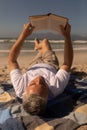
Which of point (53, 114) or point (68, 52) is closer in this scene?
point (53, 114)

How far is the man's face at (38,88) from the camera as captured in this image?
4152 millimetres

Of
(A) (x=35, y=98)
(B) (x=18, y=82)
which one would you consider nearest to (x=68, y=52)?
(B) (x=18, y=82)

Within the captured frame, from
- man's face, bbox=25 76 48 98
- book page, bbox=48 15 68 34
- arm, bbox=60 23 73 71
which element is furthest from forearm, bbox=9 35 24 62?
man's face, bbox=25 76 48 98

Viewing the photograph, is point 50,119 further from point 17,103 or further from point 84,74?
point 84,74

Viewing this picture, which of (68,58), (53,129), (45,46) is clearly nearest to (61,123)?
(53,129)

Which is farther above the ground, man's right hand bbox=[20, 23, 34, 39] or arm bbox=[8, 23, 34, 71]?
man's right hand bbox=[20, 23, 34, 39]

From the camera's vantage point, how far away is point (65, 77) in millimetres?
4777

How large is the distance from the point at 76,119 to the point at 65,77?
0.76 metres

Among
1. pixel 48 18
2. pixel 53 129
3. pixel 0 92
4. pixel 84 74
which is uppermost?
pixel 48 18

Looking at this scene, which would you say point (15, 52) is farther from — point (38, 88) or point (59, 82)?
point (38, 88)

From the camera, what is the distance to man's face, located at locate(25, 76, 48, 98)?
4.15 metres

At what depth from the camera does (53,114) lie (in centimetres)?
446

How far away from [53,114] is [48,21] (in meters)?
1.37

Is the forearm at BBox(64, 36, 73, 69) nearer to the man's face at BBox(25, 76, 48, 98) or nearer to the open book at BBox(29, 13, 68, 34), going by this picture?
the open book at BBox(29, 13, 68, 34)
